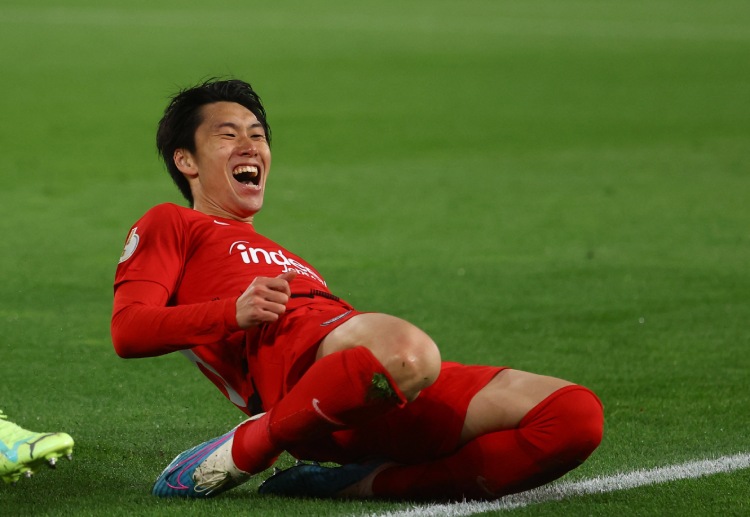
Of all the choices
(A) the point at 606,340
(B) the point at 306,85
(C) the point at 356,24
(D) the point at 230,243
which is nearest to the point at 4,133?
(B) the point at 306,85

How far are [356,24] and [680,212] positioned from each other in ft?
59.3

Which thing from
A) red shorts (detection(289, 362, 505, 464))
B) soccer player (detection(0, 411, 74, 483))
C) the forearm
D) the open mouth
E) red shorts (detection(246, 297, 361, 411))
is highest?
the open mouth

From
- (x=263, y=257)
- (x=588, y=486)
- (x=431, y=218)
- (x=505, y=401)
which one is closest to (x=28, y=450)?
(x=263, y=257)

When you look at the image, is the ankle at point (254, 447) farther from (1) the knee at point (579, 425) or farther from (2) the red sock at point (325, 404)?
(1) the knee at point (579, 425)

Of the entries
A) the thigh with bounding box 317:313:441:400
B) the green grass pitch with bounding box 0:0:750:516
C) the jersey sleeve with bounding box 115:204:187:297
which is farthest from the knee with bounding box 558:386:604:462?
the jersey sleeve with bounding box 115:204:187:297

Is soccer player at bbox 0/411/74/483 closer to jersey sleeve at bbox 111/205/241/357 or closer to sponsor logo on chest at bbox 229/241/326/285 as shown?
jersey sleeve at bbox 111/205/241/357

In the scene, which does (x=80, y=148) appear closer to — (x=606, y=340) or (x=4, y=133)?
(x=4, y=133)

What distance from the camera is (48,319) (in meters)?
6.84

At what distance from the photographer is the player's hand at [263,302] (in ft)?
11.6

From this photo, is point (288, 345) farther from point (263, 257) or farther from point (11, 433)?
point (11, 433)

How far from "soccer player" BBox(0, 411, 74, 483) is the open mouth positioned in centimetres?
119

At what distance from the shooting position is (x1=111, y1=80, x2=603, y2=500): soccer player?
11.5 feet

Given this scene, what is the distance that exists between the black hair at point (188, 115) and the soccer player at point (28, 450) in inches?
49.2

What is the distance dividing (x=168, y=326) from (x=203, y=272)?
0.44m
